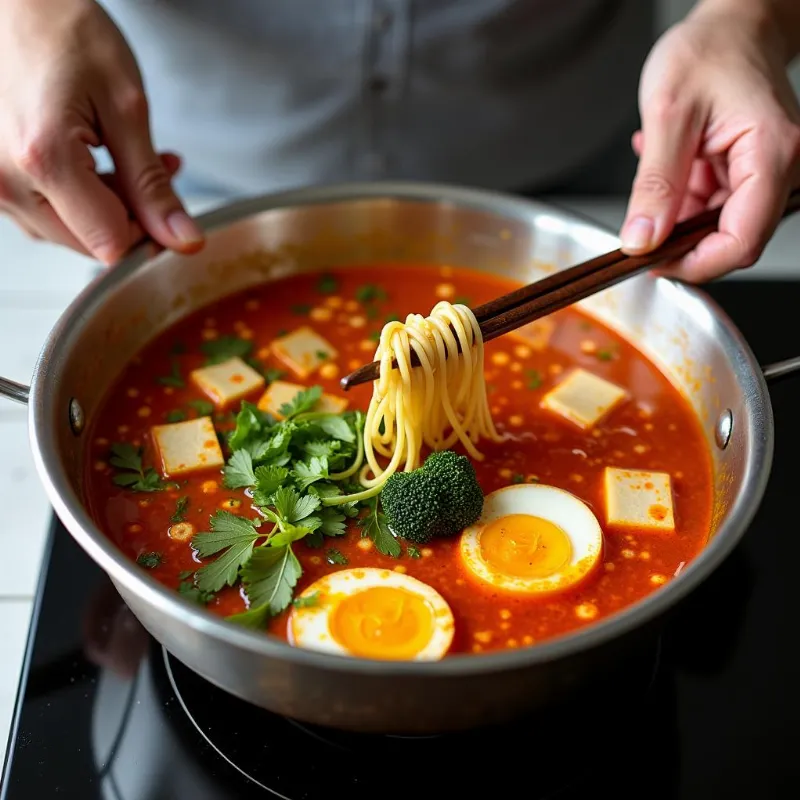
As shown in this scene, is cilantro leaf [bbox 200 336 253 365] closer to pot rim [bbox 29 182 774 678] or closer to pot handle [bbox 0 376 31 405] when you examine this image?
pot rim [bbox 29 182 774 678]

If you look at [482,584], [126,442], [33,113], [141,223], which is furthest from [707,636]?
[33,113]

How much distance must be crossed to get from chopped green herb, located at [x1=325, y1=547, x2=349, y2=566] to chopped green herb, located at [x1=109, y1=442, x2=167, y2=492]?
36 cm

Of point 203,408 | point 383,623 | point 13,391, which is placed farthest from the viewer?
point 203,408

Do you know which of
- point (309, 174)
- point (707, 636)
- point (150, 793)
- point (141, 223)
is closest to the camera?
point (150, 793)

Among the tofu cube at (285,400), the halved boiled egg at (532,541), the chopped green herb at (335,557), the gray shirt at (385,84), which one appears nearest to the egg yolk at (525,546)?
the halved boiled egg at (532,541)

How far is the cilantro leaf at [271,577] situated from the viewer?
60.2 inches

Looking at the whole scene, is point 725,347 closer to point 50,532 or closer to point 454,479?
point 454,479

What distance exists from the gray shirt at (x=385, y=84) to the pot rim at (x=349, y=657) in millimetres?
Result: 573

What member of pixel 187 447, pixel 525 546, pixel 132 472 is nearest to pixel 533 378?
pixel 525 546

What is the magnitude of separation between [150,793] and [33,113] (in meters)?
1.20

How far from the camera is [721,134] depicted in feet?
6.26

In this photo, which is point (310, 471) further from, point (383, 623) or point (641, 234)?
point (641, 234)

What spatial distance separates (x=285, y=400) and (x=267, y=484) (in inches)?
11.6

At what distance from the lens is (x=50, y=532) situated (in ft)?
6.06
